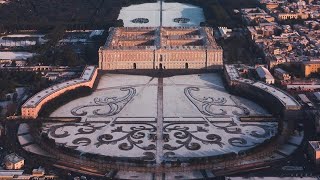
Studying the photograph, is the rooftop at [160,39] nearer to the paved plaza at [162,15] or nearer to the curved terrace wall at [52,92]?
the curved terrace wall at [52,92]

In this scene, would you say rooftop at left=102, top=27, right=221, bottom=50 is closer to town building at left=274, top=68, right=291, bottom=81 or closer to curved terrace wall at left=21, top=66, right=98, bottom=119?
curved terrace wall at left=21, top=66, right=98, bottom=119

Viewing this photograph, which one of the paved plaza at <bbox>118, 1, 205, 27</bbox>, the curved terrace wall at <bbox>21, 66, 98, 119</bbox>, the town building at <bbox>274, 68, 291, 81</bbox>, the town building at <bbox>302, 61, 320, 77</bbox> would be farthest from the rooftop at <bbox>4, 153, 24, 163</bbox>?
the paved plaza at <bbox>118, 1, 205, 27</bbox>

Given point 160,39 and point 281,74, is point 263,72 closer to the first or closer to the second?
point 281,74

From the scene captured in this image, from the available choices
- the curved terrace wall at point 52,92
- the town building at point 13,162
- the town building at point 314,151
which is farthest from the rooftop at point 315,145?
the curved terrace wall at point 52,92

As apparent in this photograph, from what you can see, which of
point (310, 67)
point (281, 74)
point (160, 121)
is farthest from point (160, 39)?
point (160, 121)

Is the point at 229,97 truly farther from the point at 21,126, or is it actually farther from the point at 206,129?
the point at 21,126

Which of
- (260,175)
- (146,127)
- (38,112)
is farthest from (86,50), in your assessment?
(260,175)

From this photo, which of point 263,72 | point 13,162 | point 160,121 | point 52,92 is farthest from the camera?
point 263,72

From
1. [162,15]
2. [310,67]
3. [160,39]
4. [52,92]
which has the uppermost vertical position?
[162,15]

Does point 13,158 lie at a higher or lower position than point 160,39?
lower
